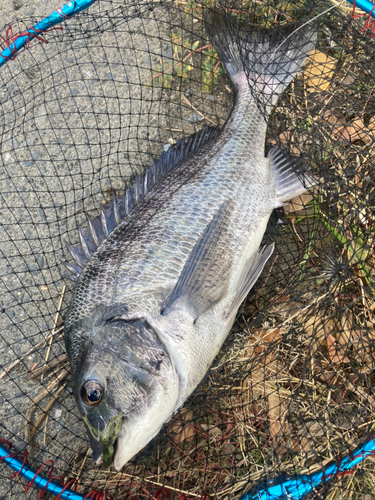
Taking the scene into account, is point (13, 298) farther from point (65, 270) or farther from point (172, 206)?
point (172, 206)

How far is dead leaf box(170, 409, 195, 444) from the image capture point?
113 inches

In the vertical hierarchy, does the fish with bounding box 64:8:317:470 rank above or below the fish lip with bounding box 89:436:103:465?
above

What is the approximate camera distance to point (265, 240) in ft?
10.8

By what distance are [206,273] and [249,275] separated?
368 mm

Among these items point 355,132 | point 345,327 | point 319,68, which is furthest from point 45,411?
point 319,68

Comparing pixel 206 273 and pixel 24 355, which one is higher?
pixel 206 273

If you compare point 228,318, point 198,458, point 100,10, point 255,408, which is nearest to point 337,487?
point 255,408

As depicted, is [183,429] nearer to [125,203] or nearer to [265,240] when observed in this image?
[265,240]

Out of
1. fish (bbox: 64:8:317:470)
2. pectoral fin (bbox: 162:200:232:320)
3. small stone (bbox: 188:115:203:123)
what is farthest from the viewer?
small stone (bbox: 188:115:203:123)

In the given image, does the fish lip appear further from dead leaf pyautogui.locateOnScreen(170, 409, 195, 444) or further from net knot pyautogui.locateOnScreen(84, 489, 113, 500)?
dead leaf pyautogui.locateOnScreen(170, 409, 195, 444)

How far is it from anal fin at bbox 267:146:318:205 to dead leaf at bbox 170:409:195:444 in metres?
1.72

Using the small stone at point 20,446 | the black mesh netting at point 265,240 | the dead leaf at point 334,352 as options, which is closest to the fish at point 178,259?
the black mesh netting at point 265,240

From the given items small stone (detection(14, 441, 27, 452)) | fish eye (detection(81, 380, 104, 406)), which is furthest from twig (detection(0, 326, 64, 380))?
fish eye (detection(81, 380, 104, 406))

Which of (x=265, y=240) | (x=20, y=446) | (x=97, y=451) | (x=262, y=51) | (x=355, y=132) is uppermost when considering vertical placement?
(x=262, y=51)
